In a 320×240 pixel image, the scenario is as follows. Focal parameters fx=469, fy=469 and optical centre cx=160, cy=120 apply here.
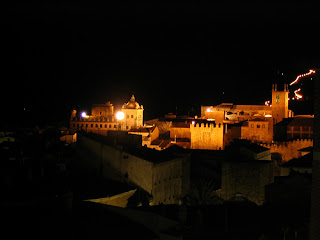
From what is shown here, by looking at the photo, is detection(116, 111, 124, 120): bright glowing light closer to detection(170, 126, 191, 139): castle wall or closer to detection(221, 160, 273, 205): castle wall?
detection(170, 126, 191, 139): castle wall

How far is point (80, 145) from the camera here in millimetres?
21781

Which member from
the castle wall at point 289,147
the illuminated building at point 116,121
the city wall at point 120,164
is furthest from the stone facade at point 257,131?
the city wall at point 120,164

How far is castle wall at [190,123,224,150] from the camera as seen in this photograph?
28.2 meters

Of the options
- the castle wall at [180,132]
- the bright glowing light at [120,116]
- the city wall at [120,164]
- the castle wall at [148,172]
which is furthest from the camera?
the bright glowing light at [120,116]

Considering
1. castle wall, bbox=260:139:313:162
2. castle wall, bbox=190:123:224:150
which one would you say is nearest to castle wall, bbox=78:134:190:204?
castle wall, bbox=190:123:224:150

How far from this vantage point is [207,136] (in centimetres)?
2823

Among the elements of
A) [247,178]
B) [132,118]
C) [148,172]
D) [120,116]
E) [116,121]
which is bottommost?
[247,178]

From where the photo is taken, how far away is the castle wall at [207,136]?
28172mm

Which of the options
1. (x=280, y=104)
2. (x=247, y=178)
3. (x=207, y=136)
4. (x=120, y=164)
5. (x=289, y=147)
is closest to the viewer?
(x=247, y=178)

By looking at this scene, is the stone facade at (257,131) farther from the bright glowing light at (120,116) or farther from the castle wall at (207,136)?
the bright glowing light at (120,116)

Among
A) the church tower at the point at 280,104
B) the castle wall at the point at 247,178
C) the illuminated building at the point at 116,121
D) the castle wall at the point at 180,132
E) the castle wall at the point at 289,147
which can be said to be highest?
the church tower at the point at 280,104

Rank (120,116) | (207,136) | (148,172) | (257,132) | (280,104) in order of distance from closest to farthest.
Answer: (148,172), (207,136), (257,132), (120,116), (280,104)

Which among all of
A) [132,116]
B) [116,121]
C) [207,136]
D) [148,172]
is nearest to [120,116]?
[116,121]

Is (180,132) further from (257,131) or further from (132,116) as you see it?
(257,131)
